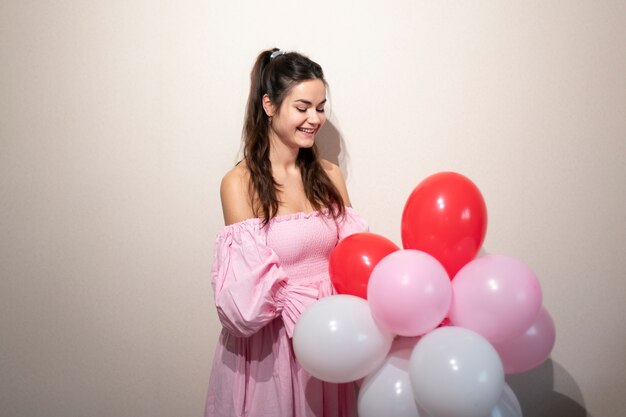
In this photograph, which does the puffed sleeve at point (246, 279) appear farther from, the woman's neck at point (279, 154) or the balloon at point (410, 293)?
the balloon at point (410, 293)

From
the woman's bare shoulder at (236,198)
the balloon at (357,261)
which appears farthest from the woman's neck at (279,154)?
the balloon at (357,261)

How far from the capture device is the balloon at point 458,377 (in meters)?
0.94

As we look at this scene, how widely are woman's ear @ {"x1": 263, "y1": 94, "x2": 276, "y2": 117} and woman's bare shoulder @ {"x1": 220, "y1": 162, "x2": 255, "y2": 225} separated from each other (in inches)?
9.7

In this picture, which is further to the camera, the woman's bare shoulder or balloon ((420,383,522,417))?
the woman's bare shoulder

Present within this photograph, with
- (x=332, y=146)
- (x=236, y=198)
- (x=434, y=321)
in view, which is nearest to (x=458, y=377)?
(x=434, y=321)

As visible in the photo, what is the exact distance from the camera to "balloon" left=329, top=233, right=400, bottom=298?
47.1 inches

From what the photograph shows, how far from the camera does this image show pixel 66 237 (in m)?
1.81

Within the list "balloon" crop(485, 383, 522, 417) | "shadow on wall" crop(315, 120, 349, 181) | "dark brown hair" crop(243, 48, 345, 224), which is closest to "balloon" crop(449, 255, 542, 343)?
"balloon" crop(485, 383, 522, 417)

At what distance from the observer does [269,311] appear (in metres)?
1.33

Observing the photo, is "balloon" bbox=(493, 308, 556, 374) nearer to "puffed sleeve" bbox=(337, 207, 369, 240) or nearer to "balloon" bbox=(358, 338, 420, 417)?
"balloon" bbox=(358, 338, 420, 417)

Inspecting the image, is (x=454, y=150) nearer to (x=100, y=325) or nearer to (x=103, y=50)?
(x=103, y=50)

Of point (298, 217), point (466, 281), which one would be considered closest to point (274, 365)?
point (298, 217)

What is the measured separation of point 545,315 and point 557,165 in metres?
0.80

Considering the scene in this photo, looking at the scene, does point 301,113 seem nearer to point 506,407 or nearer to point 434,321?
point 434,321
